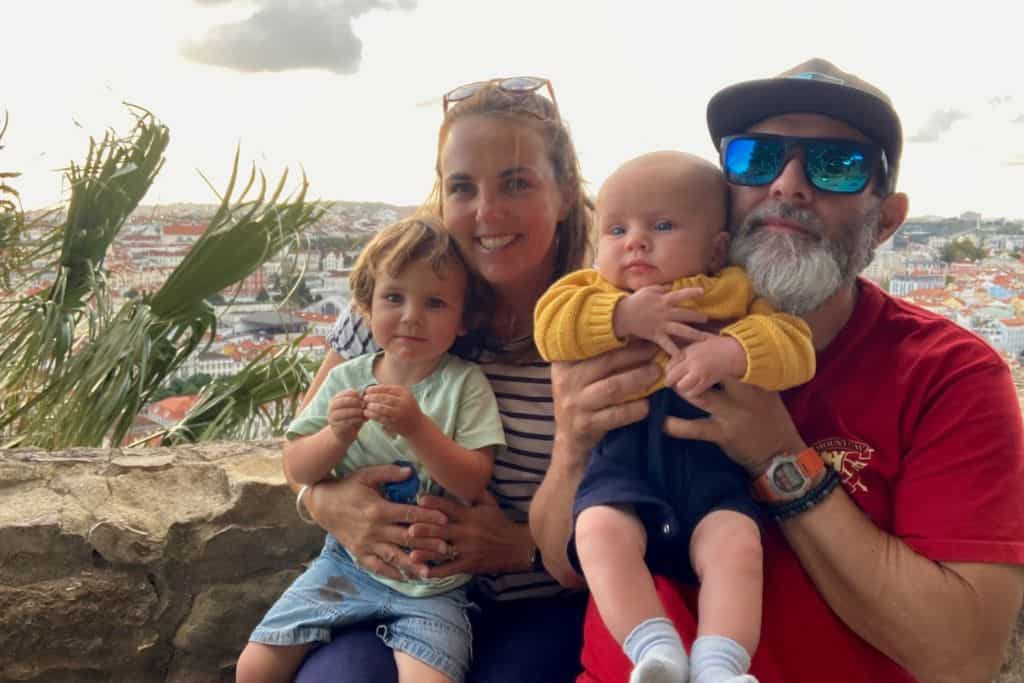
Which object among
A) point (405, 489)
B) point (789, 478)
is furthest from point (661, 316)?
point (405, 489)

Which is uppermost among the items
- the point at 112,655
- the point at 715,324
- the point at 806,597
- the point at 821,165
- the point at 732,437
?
the point at 821,165

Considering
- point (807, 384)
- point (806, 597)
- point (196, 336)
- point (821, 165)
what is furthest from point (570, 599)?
point (196, 336)

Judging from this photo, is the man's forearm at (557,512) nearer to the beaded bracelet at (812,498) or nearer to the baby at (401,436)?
the baby at (401,436)

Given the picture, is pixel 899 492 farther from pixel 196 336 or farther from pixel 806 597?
pixel 196 336

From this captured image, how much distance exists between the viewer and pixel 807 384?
165 cm

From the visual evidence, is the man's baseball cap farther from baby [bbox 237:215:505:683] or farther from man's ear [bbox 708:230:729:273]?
baby [bbox 237:215:505:683]

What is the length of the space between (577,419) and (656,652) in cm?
47

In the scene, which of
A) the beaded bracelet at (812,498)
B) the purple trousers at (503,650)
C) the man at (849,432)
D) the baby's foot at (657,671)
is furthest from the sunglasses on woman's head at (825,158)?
the purple trousers at (503,650)

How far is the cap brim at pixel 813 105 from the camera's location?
159cm

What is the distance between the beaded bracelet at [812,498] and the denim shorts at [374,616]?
2.15 ft

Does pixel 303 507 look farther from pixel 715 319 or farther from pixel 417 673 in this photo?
pixel 715 319

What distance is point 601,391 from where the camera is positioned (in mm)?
1625

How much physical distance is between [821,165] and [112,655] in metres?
1.80

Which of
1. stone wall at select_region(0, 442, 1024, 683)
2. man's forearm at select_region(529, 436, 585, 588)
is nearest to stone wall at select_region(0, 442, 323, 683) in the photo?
stone wall at select_region(0, 442, 1024, 683)
